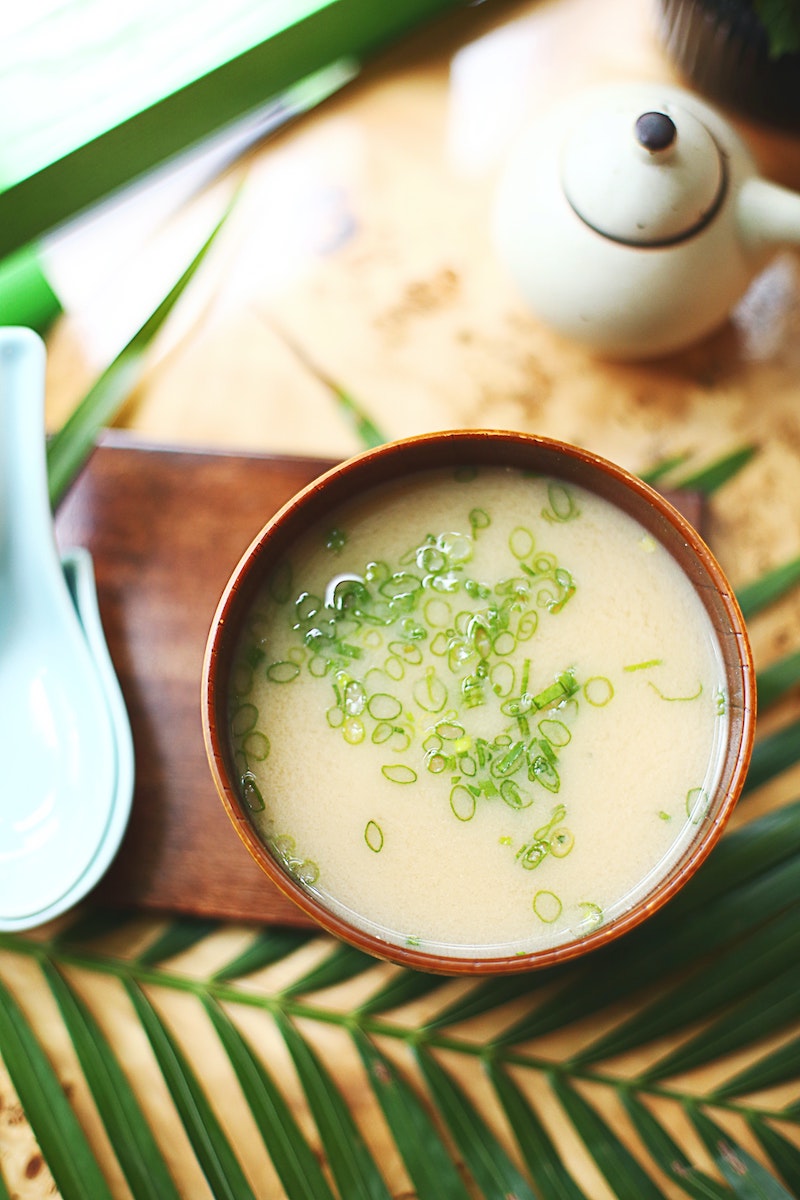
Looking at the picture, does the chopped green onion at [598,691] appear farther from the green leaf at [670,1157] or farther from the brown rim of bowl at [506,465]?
the green leaf at [670,1157]

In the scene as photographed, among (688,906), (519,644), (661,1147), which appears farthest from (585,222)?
(661,1147)

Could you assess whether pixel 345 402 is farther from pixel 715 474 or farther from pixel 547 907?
pixel 547 907

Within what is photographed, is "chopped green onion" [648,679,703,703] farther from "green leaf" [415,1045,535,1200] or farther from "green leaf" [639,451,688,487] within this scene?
"green leaf" [415,1045,535,1200]

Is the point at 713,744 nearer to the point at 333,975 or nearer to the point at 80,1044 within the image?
the point at 333,975

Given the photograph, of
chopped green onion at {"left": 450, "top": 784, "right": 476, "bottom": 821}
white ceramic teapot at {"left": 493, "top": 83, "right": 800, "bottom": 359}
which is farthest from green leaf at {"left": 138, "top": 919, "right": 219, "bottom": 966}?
white ceramic teapot at {"left": 493, "top": 83, "right": 800, "bottom": 359}

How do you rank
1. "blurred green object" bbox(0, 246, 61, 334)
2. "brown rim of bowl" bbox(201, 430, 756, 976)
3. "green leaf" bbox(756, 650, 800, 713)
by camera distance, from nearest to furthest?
"brown rim of bowl" bbox(201, 430, 756, 976), "green leaf" bbox(756, 650, 800, 713), "blurred green object" bbox(0, 246, 61, 334)

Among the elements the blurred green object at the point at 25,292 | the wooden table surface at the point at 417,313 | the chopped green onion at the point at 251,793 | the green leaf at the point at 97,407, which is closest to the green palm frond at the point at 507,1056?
the chopped green onion at the point at 251,793

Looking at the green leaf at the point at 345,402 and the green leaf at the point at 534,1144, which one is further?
the green leaf at the point at 345,402
